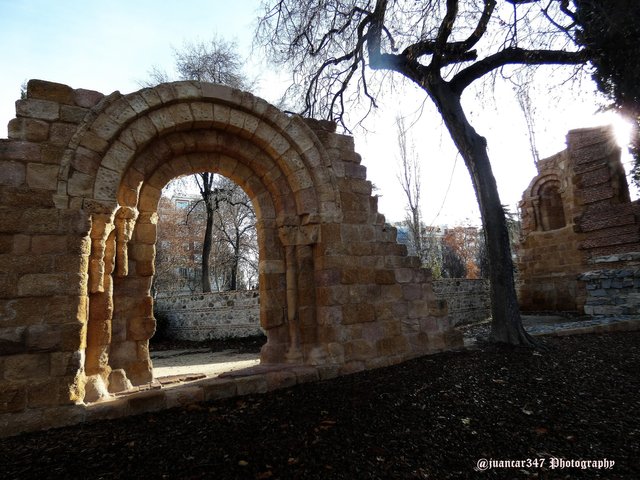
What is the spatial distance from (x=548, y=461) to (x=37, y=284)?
4.44 meters

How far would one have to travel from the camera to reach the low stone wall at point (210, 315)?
11.3 metres

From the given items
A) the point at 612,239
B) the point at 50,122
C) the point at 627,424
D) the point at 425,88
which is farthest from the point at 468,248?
the point at 50,122

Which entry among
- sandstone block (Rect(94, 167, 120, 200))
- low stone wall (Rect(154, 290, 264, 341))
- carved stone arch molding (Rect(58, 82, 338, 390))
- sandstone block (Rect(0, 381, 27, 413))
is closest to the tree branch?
carved stone arch molding (Rect(58, 82, 338, 390))

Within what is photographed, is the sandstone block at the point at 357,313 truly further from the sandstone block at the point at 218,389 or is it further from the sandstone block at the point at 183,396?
the sandstone block at the point at 183,396

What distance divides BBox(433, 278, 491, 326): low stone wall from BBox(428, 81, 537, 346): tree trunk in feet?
20.0

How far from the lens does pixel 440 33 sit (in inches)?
252

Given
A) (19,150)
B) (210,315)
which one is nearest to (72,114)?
(19,150)

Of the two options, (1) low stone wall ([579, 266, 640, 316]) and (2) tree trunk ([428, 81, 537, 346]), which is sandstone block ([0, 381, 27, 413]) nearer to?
(2) tree trunk ([428, 81, 537, 346])

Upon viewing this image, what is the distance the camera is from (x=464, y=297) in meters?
13.0

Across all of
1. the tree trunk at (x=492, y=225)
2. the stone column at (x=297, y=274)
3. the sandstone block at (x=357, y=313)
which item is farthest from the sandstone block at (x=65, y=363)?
the tree trunk at (x=492, y=225)

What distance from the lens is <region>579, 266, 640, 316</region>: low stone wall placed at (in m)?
8.59

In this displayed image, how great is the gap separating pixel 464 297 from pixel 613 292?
15.1ft

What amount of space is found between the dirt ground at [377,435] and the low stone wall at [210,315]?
7378mm

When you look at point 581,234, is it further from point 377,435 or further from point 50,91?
point 50,91
